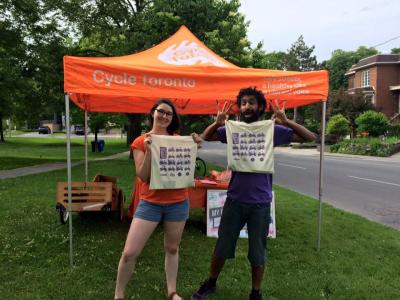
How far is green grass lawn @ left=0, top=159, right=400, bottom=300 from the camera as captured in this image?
4.28 metres

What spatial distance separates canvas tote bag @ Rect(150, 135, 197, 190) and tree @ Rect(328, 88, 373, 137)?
123 ft

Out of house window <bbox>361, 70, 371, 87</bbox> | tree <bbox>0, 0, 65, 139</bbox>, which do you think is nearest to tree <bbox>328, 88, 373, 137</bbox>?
house window <bbox>361, 70, 371, 87</bbox>

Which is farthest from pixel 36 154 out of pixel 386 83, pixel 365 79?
A: pixel 365 79

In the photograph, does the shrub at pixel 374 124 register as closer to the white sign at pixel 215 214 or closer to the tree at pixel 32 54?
the tree at pixel 32 54

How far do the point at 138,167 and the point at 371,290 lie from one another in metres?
2.88

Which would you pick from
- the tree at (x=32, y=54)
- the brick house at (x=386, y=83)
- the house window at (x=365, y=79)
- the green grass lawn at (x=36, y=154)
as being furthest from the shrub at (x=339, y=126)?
the tree at (x=32, y=54)

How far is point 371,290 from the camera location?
4.39 m

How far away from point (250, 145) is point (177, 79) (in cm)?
146

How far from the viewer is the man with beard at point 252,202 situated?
3650 mm

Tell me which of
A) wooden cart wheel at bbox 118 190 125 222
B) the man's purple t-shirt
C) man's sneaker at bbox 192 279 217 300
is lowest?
man's sneaker at bbox 192 279 217 300

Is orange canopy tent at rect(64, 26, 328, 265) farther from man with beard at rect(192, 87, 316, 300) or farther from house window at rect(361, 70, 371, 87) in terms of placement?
house window at rect(361, 70, 371, 87)

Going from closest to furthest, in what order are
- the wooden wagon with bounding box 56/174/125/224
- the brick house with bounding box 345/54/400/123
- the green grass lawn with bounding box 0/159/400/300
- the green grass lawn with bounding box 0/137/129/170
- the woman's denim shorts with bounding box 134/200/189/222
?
the woman's denim shorts with bounding box 134/200/189/222 < the green grass lawn with bounding box 0/159/400/300 < the wooden wagon with bounding box 56/174/125/224 < the green grass lawn with bounding box 0/137/129/170 < the brick house with bounding box 345/54/400/123

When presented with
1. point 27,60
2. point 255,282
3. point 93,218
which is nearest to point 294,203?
point 93,218

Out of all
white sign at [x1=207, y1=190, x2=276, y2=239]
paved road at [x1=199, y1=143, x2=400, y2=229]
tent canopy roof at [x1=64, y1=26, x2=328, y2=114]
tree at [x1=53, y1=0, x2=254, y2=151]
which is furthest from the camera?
tree at [x1=53, y1=0, x2=254, y2=151]
